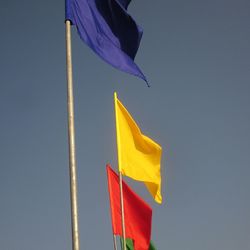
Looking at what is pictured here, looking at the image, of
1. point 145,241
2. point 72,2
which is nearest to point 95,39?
point 72,2

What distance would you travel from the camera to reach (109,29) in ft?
36.9

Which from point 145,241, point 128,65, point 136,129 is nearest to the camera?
point 128,65

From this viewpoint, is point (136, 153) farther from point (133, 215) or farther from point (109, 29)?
point (109, 29)

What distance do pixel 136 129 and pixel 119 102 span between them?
127 cm

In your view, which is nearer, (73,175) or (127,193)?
(73,175)

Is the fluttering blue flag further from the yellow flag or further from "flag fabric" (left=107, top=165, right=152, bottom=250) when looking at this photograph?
"flag fabric" (left=107, top=165, right=152, bottom=250)

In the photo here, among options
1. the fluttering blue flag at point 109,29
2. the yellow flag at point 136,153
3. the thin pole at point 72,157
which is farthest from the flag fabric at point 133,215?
the thin pole at point 72,157

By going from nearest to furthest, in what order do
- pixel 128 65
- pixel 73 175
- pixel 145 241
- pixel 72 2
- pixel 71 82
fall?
pixel 73 175, pixel 71 82, pixel 72 2, pixel 128 65, pixel 145 241

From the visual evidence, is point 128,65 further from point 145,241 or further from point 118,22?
point 145,241

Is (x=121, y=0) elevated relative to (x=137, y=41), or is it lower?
elevated

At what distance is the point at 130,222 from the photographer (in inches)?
603

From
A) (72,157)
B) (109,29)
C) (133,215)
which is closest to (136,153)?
(133,215)

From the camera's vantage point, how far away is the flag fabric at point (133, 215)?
15.2 meters

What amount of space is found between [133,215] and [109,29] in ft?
22.7
